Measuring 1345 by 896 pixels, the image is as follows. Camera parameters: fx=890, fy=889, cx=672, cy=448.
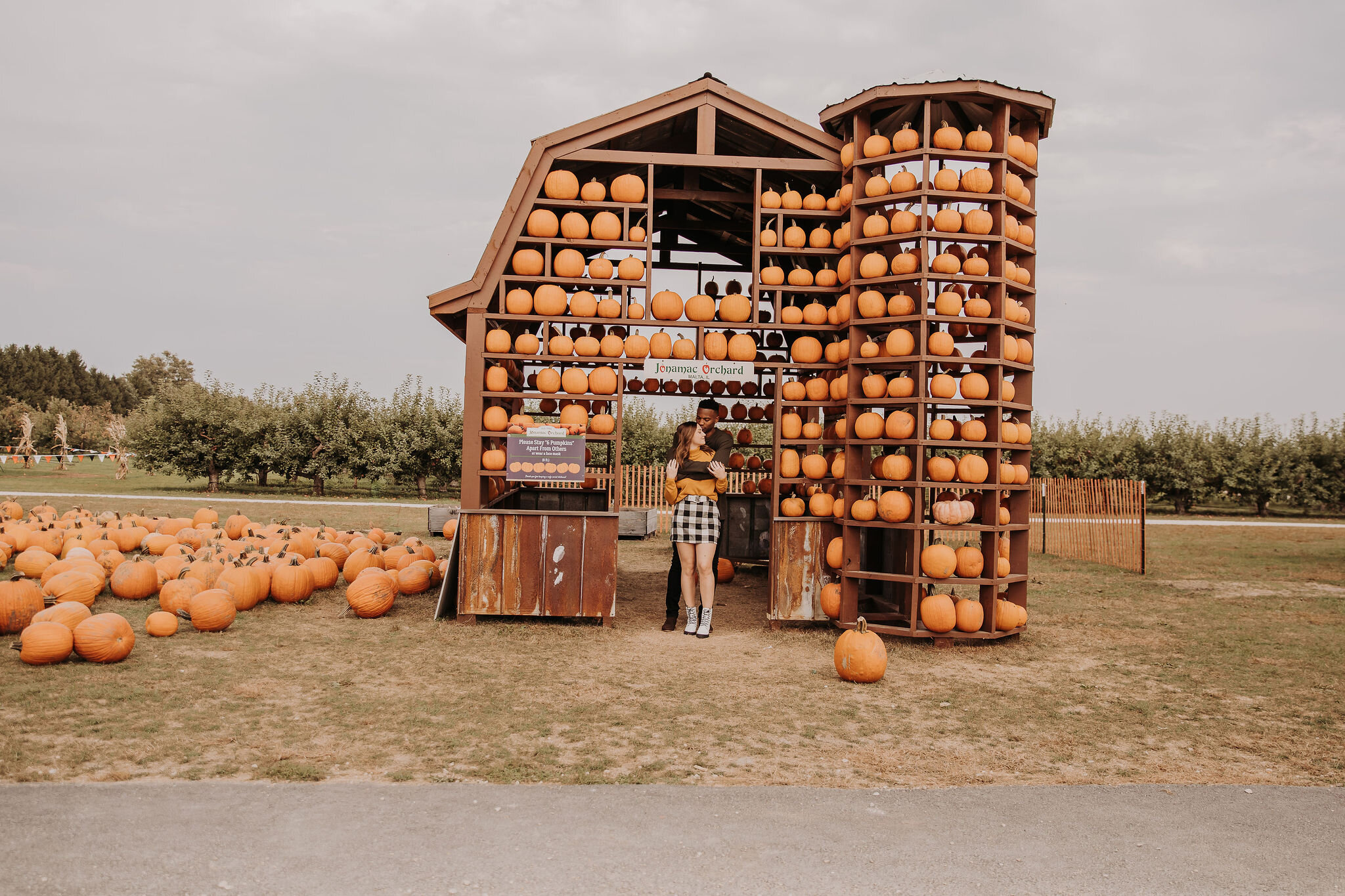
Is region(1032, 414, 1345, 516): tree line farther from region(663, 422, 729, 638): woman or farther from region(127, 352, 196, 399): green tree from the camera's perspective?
region(127, 352, 196, 399): green tree

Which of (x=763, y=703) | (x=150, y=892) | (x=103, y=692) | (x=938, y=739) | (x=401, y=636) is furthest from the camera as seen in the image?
(x=401, y=636)

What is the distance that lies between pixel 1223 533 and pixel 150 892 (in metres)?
24.9

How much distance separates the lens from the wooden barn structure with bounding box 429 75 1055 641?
8078 millimetres

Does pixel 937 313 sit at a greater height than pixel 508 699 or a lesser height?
greater

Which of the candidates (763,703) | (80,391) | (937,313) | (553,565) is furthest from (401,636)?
(80,391)

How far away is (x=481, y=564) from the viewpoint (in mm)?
8547

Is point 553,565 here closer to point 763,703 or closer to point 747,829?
point 763,703

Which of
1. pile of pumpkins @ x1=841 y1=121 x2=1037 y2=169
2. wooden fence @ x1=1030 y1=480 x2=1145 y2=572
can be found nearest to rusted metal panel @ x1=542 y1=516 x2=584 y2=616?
pile of pumpkins @ x1=841 y1=121 x2=1037 y2=169

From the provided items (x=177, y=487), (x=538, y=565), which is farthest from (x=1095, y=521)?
(x=177, y=487)

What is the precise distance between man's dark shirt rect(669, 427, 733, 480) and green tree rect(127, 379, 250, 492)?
2374 cm

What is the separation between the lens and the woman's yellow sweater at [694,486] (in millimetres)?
8375

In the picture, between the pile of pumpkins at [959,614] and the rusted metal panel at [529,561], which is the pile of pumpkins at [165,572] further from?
the pile of pumpkins at [959,614]

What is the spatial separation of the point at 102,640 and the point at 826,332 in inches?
292

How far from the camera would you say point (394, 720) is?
5270 mm
